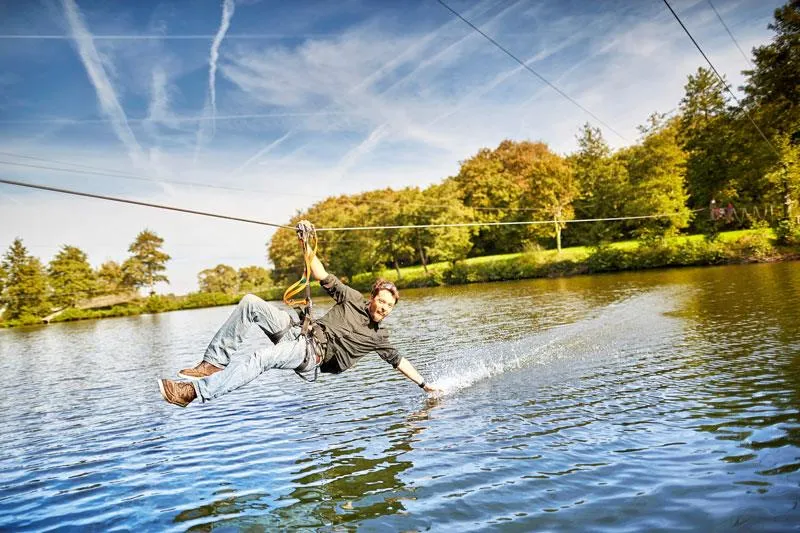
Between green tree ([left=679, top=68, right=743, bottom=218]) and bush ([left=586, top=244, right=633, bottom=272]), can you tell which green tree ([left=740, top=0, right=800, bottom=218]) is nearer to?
green tree ([left=679, top=68, right=743, bottom=218])

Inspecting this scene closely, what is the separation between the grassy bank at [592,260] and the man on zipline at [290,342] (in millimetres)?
39000

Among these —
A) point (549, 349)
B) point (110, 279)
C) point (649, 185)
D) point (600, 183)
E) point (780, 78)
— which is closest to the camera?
point (549, 349)

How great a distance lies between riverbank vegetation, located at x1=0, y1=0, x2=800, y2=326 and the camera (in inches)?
1494

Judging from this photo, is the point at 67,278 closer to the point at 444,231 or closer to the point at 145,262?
the point at 145,262

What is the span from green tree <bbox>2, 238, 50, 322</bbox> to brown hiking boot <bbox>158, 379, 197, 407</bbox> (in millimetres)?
82566

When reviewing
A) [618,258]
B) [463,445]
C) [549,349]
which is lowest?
[549,349]

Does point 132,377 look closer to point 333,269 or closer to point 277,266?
point 333,269

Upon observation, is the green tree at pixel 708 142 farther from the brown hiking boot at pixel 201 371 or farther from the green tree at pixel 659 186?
the brown hiking boot at pixel 201 371

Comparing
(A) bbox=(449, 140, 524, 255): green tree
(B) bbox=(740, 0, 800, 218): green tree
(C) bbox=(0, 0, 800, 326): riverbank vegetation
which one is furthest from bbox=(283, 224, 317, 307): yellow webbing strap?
(A) bbox=(449, 140, 524, 255): green tree

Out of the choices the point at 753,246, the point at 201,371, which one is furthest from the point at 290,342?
the point at 753,246

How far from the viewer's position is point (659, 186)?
45281 mm

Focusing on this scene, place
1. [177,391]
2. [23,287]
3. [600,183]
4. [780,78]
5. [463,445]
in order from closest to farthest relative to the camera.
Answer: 1. [177,391]
2. [463,445]
3. [780,78]
4. [600,183]
5. [23,287]

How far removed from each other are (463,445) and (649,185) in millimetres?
44949

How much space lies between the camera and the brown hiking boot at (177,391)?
5.84 m
